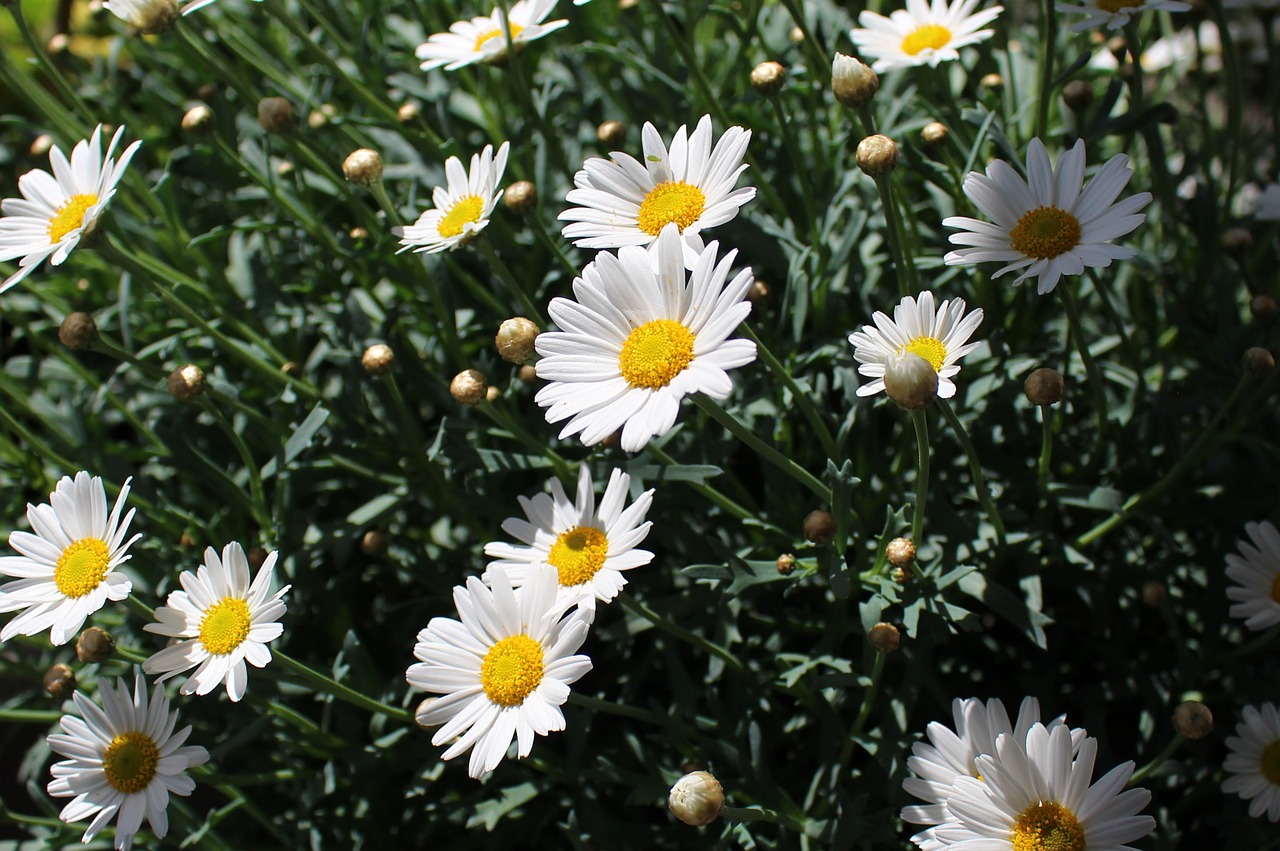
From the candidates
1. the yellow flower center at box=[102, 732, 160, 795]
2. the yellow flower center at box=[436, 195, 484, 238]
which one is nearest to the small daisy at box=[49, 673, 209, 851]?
the yellow flower center at box=[102, 732, 160, 795]

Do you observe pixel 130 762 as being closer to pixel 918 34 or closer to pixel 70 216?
pixel 70 216

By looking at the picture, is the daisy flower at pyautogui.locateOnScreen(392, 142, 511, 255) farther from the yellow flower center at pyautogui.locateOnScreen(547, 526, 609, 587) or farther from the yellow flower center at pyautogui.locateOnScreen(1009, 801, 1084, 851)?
the yellow flower center at pyautogui.locateOnScreen(1009, 801, 1084, 851)

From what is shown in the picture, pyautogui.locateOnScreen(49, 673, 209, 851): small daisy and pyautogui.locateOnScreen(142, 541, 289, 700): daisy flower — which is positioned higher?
pyautogui.locateOnScreen(142, 541, 289, 700): daisy flower

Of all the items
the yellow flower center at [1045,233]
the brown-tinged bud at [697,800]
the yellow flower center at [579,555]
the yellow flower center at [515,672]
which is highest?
the yellow flower center at [1045,233]

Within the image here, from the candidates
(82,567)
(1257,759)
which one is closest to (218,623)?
(82,567)

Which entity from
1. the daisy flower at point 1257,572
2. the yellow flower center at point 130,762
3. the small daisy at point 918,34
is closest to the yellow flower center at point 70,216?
the yellow flower center at point 130,762

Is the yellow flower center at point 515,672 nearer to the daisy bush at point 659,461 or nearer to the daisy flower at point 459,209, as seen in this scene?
the daisy bush at point 659,461
